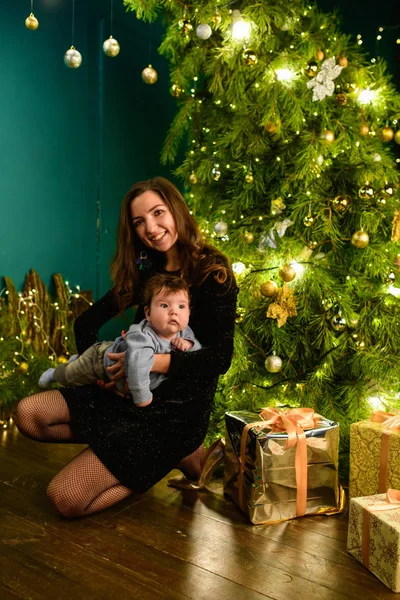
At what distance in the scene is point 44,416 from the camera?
2.20 m

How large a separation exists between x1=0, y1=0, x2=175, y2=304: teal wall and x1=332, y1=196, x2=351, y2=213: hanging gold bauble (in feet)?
5.71

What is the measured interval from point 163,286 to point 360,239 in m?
0.87

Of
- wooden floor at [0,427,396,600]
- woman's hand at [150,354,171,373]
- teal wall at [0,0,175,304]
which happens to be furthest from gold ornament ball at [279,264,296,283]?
teal wall at [0,0,175,304]

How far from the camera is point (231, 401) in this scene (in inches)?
105

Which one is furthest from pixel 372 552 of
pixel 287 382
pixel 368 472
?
pixel 287 382

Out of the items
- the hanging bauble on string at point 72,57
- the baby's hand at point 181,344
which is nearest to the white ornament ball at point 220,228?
the baby's hand at point 181,344

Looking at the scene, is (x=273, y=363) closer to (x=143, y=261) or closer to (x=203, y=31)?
(x=143, y=261)

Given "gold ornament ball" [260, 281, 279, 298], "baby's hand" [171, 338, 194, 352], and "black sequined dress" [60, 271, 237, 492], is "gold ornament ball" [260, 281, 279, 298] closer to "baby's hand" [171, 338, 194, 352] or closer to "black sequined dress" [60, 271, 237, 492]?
"black sequined dress" [60, 271, 237, 492]

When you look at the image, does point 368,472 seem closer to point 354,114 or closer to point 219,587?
point 219,587

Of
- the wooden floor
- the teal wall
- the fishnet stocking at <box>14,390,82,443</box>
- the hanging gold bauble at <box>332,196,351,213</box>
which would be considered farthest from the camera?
the teal wall

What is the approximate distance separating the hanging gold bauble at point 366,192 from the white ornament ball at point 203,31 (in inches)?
35.0

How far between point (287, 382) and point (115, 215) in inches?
70.7

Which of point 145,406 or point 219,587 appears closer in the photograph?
point 219,587

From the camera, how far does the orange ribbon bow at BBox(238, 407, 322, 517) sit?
6.57 ft
